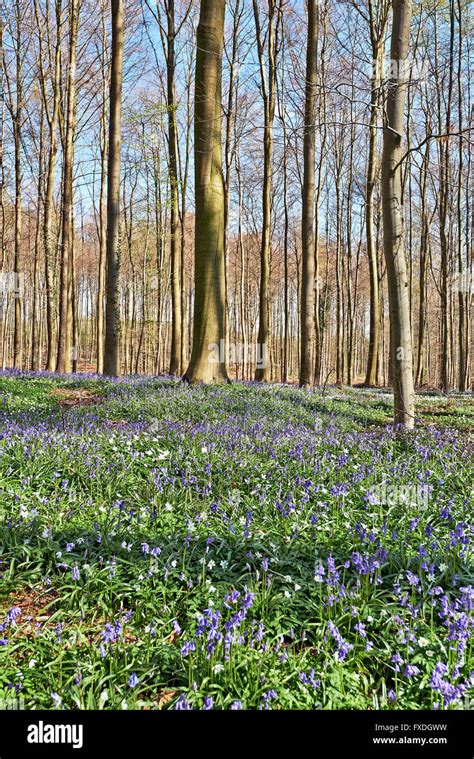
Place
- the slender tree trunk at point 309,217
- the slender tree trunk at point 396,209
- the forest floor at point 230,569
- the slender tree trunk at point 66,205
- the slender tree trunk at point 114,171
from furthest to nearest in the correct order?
the slender tree trunk at point 66,205 < the slender tree trunk at point 114,171 < the slender tree trunk at point 309,217 < the slender tree trunk at point 396,209 < the forest floor at point 230,569

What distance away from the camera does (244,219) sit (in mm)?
28938

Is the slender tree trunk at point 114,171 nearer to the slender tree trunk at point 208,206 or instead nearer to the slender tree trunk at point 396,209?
the slender tree trunk at point 208,206

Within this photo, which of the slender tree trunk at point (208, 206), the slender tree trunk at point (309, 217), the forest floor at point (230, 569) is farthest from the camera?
the slender tree trunk at point (309, 217)

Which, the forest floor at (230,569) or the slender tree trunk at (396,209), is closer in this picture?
the forest floor at (230,569)

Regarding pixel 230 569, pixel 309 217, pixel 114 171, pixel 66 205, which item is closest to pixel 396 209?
pixel 230 569

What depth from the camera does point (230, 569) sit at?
8.87ft

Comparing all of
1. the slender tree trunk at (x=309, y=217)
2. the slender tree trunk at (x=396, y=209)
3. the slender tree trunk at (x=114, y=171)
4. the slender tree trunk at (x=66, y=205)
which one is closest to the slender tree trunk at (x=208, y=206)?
the slender tree trunk at (x=309, y=217)

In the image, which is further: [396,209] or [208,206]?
[208,206]

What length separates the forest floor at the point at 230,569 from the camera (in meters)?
1.87

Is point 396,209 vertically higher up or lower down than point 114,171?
lower down

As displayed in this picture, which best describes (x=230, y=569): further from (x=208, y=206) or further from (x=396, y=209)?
(x=208, y=206)

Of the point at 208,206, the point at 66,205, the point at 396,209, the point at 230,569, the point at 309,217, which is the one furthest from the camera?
the point at 66,205

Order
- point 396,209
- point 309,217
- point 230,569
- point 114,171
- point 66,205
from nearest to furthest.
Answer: point 230,569
point 396,209
point 309,217
point 114,171
point 66,205

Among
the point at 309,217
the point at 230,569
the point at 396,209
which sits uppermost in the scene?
the point at 309,217
